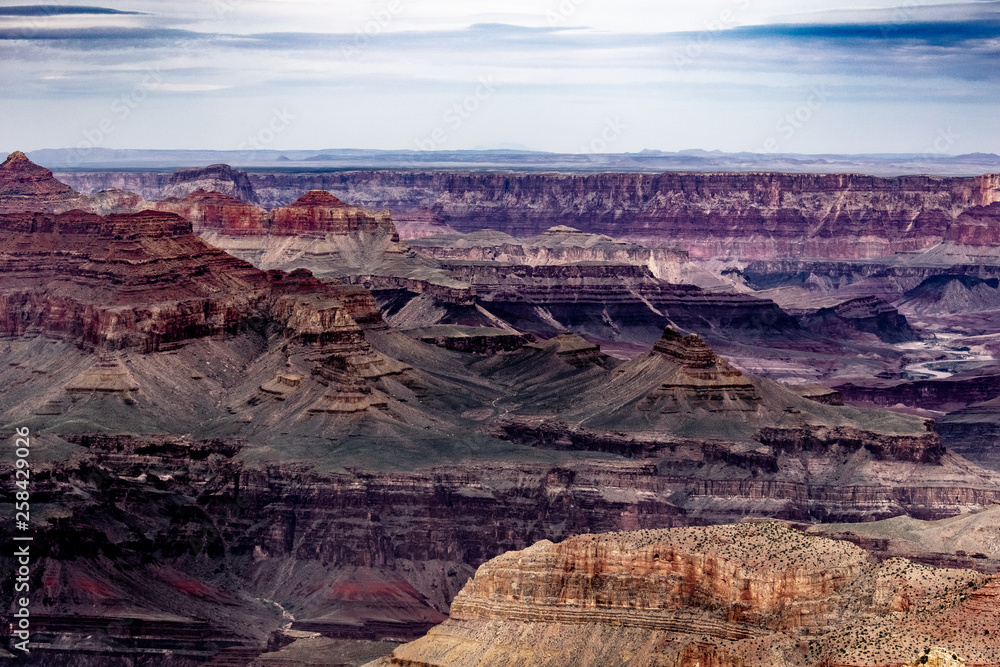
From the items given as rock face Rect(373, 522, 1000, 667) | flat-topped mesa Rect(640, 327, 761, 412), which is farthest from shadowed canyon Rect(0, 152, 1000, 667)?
flat-topped mesa Rect(640, 327, 761, 412)

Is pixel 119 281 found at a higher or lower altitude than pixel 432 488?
higher

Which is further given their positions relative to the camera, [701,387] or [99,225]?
[99,225]

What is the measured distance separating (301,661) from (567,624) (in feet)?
85.3

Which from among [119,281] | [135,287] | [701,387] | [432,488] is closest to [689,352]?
[701,387]

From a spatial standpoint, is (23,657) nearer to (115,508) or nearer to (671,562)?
(115,508)

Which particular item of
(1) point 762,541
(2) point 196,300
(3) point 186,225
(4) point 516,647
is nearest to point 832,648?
(1) point 762,541

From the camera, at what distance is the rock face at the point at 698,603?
57688mm

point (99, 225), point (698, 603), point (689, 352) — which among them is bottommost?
point (689, 352)

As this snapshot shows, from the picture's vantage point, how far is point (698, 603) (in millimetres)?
62281

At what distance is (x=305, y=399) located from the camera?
125812 mm

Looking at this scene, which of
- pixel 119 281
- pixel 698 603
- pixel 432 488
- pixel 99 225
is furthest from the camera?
pixel 99 225

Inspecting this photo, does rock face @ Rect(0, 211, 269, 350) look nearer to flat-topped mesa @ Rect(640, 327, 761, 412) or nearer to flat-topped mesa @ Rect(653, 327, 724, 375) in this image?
flat-topped mesa @ Rect(653, 327, 724, 375)

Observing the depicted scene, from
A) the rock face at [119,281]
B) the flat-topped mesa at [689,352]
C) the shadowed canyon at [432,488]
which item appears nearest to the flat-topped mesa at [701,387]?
the flat-topped mesa at [689,352]

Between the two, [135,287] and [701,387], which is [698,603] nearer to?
[701,387]
